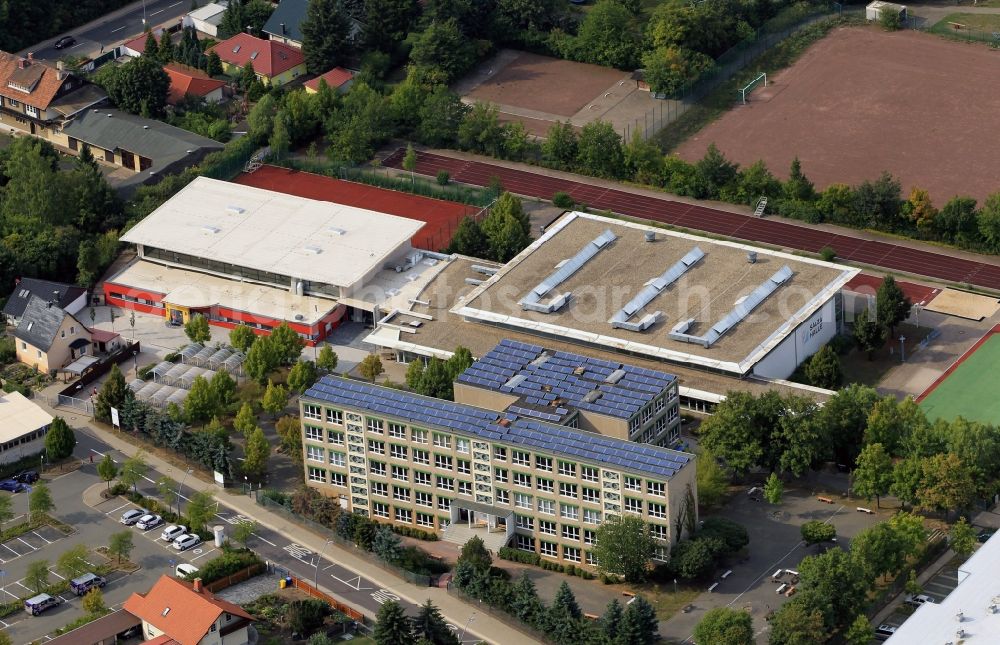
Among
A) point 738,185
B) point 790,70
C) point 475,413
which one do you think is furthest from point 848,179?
point 475,413

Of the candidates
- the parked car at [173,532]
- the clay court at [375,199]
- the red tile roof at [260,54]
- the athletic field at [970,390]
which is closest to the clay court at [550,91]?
the red tile roof at [260,54]

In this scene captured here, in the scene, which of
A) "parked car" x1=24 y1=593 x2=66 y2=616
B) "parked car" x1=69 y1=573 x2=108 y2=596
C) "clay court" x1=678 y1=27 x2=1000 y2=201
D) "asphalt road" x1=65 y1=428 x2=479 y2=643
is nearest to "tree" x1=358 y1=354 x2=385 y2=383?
"asphalt road" x1=65 y1=428 x2=479 y2=643

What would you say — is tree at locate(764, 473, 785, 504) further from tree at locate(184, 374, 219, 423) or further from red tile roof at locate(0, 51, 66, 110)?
red tile roof at locate(0, 51, 66, 110)

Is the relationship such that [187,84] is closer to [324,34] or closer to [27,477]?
[324,34]

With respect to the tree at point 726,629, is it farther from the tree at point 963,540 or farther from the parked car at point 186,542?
the parked car at point 186,542

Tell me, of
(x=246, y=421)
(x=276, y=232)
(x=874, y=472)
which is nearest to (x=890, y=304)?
(x=874, y=472)

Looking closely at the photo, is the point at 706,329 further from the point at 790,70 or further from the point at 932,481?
the point at 790,70
